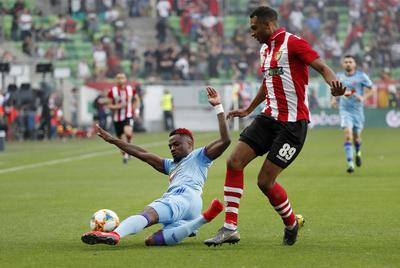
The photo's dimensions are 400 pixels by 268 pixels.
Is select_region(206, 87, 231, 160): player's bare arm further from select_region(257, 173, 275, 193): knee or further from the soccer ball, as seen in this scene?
the soccer ball

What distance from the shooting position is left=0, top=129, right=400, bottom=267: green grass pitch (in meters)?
9.73

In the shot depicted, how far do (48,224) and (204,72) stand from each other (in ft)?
119

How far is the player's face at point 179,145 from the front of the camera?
36.8 feet

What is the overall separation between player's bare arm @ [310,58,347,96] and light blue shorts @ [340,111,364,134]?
1178cm

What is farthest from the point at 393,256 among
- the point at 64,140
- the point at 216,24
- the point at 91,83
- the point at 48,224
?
the point at 216,24

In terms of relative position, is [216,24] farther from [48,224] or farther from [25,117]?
[48,224]

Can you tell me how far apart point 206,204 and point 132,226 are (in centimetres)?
527

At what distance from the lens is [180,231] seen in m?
10.7

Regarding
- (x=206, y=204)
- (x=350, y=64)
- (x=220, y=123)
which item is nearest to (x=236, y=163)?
(x=220, y=123)

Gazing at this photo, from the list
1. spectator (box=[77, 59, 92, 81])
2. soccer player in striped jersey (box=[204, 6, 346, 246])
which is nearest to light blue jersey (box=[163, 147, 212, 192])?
soccer player in striped jersey (box=[204, 6, 346, 246])

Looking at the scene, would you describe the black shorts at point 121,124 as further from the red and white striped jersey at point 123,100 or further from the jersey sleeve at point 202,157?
the jersey sleeve at point 202,157

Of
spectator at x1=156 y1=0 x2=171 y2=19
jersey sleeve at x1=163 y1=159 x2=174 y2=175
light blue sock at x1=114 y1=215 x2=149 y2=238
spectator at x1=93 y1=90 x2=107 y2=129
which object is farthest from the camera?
spectator at x1=156 y1=0 x2=171 y2=19

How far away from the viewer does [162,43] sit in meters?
50.2

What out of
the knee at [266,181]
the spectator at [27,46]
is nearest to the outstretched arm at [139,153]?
the knee at [266,181]
